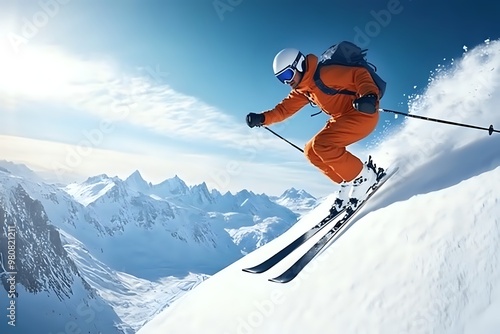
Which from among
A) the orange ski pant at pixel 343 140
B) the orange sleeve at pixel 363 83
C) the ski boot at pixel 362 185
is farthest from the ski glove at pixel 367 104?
the ski boot at pixel 362 185

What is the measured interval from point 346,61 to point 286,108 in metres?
1.47

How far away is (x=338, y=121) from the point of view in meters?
6.25

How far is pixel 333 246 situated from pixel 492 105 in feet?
9.51

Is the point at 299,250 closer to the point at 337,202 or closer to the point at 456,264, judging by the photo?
the point at 337,202

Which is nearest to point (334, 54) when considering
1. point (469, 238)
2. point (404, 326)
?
point (469, 238)

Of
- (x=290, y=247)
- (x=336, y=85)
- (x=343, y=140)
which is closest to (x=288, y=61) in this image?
(x=336, y=85)

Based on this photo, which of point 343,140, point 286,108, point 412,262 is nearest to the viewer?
point 412,262

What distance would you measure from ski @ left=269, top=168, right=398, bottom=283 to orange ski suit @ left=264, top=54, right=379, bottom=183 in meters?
0.47

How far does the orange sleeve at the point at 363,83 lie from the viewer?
575cm

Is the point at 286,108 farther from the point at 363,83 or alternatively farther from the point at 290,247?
the point at 290,247

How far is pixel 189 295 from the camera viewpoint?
721cm

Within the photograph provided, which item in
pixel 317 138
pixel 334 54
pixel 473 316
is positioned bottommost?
pixel 473 316

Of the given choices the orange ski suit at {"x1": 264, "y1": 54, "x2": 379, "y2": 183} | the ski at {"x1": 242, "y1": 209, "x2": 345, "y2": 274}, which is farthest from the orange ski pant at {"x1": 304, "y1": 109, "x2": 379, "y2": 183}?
the ski at {"x1": 242, "y1": 209, "x2": 345, "y2": 274}

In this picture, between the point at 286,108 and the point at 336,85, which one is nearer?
the point at 336,85
